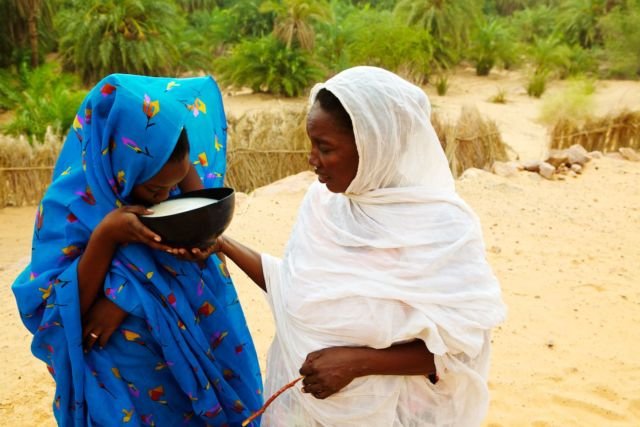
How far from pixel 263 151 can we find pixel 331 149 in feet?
22.3

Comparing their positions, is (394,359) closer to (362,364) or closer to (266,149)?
(362,364)

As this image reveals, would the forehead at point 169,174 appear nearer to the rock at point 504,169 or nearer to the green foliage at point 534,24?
the rock at point 504,169

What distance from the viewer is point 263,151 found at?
818 centimetres

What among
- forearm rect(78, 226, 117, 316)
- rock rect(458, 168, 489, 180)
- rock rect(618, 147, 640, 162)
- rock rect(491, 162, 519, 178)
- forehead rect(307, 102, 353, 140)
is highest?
forehead rect(307, 102, 353, 140)

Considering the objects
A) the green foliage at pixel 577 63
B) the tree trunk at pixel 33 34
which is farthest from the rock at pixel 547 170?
the tree trunk at pixel 33 34

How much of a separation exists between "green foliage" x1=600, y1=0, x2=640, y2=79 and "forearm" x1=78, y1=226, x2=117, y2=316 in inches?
796

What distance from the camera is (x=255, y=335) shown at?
3826 mm

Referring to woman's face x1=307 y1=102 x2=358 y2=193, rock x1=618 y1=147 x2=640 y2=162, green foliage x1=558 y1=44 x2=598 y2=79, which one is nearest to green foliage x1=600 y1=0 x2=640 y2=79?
green foliage x1=558 y1=44 x2=598 y2=79

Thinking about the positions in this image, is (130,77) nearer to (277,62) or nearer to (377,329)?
(377,329)

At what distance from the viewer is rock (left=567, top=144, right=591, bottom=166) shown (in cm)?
815

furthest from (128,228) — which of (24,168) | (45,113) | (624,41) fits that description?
(624,41)

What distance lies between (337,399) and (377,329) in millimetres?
242

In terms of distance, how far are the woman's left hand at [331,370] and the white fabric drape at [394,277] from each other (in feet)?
0.12

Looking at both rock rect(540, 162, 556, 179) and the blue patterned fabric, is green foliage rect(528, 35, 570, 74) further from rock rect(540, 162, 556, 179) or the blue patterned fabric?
the blue patterned fabric
